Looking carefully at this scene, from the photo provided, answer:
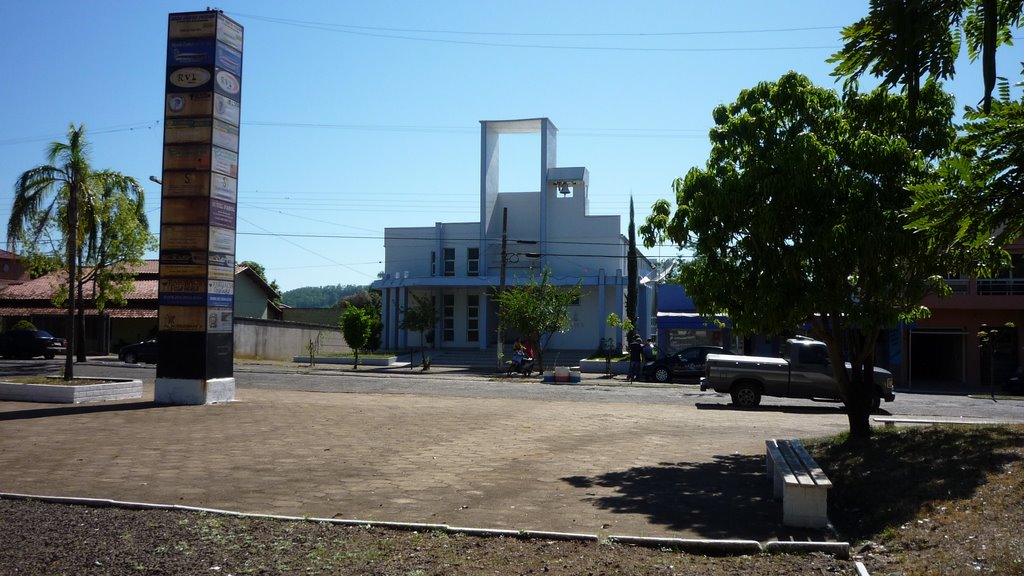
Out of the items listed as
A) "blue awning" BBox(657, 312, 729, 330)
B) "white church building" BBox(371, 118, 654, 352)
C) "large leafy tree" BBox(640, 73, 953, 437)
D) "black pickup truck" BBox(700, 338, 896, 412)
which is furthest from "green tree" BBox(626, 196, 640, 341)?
"large leafy tree" BBox(640, 73, 953, 437)

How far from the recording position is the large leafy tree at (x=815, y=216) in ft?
33.4

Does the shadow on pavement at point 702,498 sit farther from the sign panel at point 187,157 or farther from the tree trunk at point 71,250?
the tree trunk at point 71,250

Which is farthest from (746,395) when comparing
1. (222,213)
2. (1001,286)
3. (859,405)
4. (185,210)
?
(1001,286)

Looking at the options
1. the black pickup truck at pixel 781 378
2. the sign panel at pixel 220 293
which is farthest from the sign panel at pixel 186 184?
the black pickup truck at pixel 781 378

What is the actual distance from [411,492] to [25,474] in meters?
4.51

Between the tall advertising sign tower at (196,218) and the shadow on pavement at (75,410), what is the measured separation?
2.18 feet

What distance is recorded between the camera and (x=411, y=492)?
8703 millimetres

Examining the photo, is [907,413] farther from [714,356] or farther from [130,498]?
[130,498]

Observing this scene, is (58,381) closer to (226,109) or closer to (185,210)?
(185,210)

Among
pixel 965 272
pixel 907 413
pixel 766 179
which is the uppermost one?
pixel 766 179

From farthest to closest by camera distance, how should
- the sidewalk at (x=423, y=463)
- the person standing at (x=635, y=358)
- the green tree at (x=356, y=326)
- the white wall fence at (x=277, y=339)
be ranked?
1. the white wall fence at (x=277, y=339)
2. the green tree at (x=356, y=326)
3. the person standing at (x=635, y=358)
4. the sidewalk at (x=423, y=463)

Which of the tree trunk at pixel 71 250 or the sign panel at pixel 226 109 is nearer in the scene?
the sign panel at pixel 226 109

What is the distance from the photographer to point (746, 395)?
2119 centimetres

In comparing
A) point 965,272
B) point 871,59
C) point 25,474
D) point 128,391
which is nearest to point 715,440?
point 965,272
